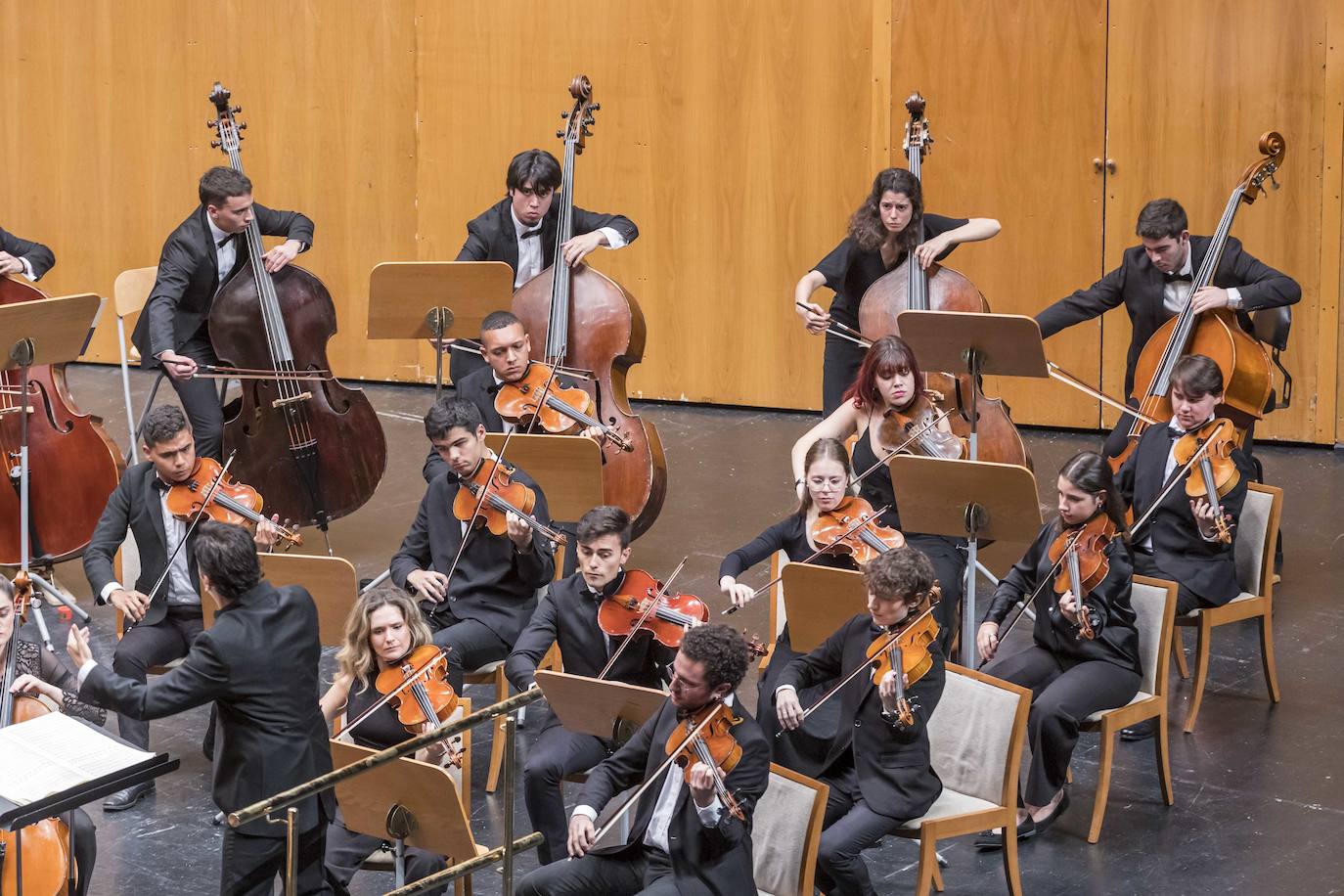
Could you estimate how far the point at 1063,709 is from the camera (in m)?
A: 4.32

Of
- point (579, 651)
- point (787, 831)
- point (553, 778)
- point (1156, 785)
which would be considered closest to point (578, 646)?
point (579, 651)

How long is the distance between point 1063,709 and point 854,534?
2.34 feet

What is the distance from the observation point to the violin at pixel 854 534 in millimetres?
4641

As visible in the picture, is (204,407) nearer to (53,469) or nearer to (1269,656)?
(53,469)

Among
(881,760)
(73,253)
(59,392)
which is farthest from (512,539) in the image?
(73,253)

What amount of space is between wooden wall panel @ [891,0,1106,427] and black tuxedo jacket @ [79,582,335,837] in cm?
500

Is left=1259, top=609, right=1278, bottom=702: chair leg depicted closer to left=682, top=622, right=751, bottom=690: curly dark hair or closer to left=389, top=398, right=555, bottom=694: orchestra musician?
left=389, top=398, right=555, bottom=694: orchestra musician

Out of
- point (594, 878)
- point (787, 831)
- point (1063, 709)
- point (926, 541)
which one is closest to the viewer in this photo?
point (787, 831)

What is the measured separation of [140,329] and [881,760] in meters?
3.56

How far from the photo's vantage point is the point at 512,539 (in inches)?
189

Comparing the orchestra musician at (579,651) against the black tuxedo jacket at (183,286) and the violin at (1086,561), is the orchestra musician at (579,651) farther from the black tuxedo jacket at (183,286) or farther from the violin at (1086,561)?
the black tuxedo jacket at (183,286)

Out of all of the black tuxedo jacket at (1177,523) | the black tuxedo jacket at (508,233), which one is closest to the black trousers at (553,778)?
the black tuxedo jacket at (1177,523)

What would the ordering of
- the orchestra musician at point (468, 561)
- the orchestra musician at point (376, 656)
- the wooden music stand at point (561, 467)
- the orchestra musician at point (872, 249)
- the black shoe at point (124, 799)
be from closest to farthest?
the orchestra musician at point (376, 656) → the black shoe at point (124, 799) → the orchestra musician at point (468, 561) → the wooden music stand at point (561, 467) → the orchestra musician at point (872, 249)

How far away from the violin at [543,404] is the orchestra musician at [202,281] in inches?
42.6
